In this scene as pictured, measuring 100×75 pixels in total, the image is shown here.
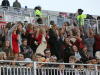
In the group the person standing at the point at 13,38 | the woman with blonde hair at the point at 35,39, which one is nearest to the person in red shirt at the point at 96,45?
the woman with blonde hair at the point at 35,39

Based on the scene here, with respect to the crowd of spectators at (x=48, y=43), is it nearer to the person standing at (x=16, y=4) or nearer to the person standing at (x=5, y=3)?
the person standing at (x=5, y=3)

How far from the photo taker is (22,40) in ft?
47.4

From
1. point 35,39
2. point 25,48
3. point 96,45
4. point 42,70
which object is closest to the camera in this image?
point 42,70

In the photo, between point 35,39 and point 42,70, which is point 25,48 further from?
point 42,70

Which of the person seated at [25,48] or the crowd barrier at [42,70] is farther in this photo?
the person seated at [25,48]

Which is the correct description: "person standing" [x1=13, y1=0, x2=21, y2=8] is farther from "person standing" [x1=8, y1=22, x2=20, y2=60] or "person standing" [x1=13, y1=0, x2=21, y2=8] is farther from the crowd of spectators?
"person standing" [x1=8, y1=22, x2=20, y2=60]

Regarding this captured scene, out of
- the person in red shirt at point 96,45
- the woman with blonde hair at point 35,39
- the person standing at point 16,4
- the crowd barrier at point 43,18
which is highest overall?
the person standing at point 16,4

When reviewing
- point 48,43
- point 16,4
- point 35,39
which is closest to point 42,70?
point 35,39

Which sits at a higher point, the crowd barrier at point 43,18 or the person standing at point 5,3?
the person standing at point 5,3

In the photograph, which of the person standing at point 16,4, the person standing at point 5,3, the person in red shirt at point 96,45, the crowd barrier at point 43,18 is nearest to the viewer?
the person in red shirt at point 96,45

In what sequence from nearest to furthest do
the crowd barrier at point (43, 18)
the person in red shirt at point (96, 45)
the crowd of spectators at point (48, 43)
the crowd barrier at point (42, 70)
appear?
the crowd barrier at point (42, 70), the crowd of spectators at point (48, 43), the person in red shirt at point (96, 45), the crowd barrier at point (43, 18)

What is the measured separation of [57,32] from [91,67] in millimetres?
4443

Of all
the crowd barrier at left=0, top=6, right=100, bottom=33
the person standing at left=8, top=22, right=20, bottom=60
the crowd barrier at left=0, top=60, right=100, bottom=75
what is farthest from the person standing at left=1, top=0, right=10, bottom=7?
the crowd barrier at left=0, top=60, right=100, bottom=75

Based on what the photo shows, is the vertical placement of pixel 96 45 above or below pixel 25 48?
below
